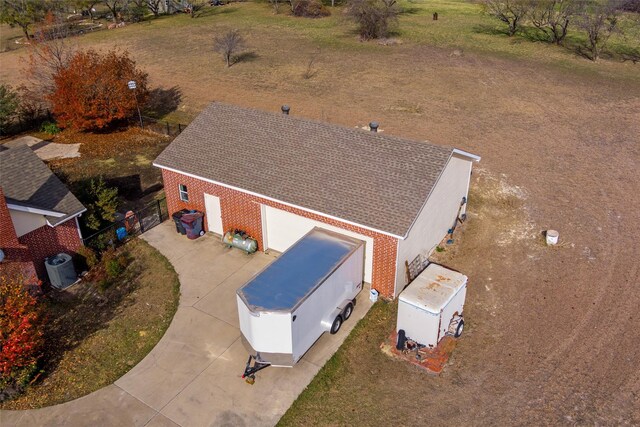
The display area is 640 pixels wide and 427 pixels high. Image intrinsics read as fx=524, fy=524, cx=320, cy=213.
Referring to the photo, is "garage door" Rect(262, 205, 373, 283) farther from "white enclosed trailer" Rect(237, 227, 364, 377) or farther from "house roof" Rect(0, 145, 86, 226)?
"house roof" Rect(0, 145, 86, 226)

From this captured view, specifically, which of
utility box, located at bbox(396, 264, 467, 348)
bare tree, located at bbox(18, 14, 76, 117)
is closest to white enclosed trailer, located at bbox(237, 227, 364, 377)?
utility box, located at bbox(396, 264, 467, 348)

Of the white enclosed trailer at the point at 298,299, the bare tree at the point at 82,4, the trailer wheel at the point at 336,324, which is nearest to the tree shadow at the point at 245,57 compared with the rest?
the bare tree at the point at 82,4

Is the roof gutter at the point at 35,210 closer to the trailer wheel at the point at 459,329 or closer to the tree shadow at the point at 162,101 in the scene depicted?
the trailer wheel at the point at 459,329

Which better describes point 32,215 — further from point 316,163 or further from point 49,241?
point 316,163

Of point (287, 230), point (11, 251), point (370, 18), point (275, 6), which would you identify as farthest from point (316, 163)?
point (275, 6)

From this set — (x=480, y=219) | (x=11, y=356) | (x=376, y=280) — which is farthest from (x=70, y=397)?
(x=480, y=219)

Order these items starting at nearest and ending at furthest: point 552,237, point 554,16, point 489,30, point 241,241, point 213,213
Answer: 1. point 241,241
2. point 552,237
3. point 213,213
4. point 554,16
5. point 489,30

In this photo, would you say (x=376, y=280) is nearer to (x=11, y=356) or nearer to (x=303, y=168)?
(x=303, y=168)
